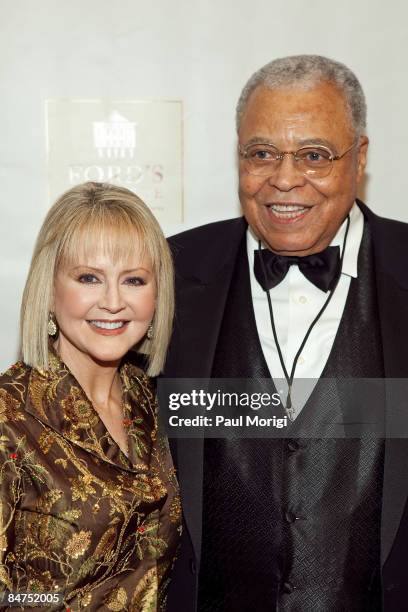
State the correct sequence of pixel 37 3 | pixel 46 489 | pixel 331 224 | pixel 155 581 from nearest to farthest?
pixel 46 489 < pixel 155 581 < pixel 331 224 < pixel 37 3

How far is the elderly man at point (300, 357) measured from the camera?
1.82m

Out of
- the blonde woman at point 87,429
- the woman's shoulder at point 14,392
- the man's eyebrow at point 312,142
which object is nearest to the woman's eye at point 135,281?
the blonde woman at point 87,429

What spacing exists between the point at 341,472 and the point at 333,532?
136 mm

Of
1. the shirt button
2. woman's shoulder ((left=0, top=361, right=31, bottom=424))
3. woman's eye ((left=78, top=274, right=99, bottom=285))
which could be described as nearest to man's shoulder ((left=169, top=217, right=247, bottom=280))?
woman's eye ((left=78, top=274, right=99, bottom=285))

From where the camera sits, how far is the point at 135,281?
5.69 feet

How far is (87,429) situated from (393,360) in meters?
0.69

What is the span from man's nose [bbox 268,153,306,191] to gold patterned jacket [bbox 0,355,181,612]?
66cm

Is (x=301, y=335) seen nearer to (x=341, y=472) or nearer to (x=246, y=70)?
(x=341, y=472)

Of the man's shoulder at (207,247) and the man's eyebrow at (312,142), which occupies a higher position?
the man's eyebrow at (312,142)

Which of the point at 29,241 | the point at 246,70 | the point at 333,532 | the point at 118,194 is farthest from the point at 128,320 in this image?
the point at 246,70

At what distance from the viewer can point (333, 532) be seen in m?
1.83

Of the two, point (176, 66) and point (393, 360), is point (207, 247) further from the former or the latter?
point (176, 66)

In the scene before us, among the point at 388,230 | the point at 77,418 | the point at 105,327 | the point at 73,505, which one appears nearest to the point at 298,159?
the point at 388,230

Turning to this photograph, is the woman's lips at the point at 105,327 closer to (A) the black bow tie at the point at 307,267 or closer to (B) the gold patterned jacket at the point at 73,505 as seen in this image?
(B) the gold patterned jacket at the point at 73,505
